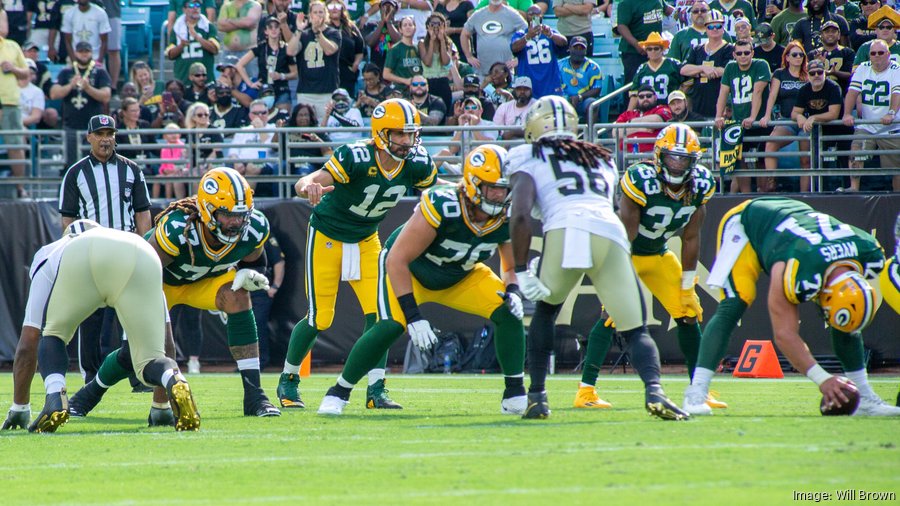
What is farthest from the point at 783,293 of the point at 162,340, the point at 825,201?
the point at 825,201

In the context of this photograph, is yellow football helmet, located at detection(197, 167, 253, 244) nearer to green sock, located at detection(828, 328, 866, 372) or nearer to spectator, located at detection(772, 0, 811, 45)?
green sock, located at detection(828, 328, 866, 372)

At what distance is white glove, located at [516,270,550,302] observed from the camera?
6.12 meters

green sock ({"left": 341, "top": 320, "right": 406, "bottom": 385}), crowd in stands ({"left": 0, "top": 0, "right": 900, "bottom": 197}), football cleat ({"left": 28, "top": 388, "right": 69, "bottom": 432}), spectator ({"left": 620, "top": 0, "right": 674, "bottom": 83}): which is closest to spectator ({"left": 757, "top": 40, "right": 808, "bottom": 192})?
crowd in stands ({"left": 0, "top": 0, "right": 900, "bottom": 197})

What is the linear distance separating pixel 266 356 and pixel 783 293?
7.84 meters

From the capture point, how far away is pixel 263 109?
14148 mm

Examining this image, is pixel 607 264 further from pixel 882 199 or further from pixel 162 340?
pixel 882 199

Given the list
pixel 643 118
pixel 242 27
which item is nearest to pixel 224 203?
pixel 643 118

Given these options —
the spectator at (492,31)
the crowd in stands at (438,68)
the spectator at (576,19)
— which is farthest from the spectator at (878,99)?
the spectator at (492,31)

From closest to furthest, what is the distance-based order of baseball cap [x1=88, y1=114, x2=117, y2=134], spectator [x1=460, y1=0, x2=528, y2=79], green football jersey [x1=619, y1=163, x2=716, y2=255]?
green football jersey [x1=619, y1=163, x2=716, y2=255] < baseball cap [x1=88, y1=114, x2=117, y2=134] < spectator [x1=460, y1=0, x2=528, y2=79]

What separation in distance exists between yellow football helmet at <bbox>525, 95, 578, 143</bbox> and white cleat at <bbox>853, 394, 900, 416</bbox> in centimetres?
223

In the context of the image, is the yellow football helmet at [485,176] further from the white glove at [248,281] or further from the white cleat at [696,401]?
the white cleat at [696,401]

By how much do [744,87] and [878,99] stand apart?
133cm

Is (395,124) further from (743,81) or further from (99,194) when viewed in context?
(743,81)

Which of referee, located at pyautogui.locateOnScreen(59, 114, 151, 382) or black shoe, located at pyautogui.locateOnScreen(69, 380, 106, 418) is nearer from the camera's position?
black shoe, located at pyautogui.locateOnScreen(69, 380, 106, 418)
